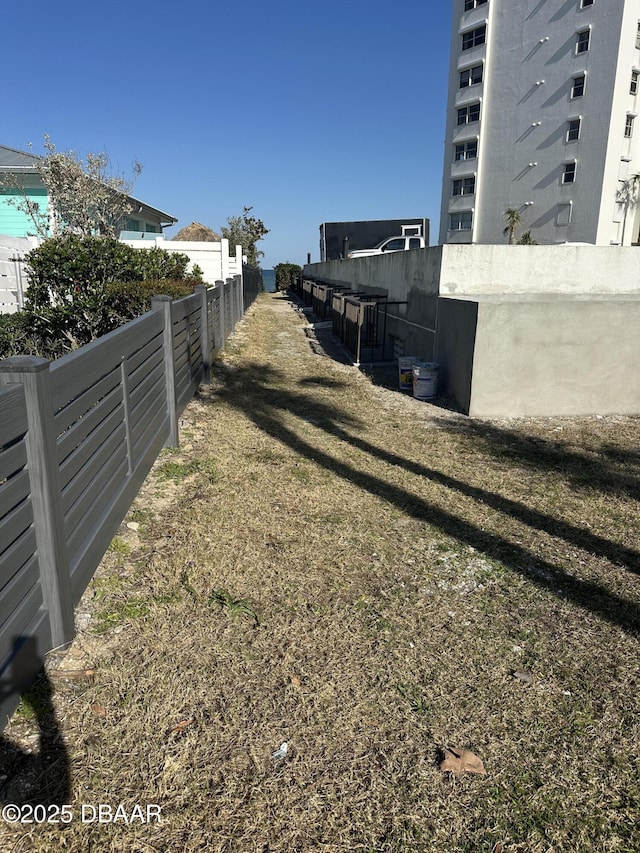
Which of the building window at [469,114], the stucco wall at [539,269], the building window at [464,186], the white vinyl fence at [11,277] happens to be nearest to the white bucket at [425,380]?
the stucco wall at [539,269]

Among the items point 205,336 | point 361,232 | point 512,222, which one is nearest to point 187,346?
point 205,336

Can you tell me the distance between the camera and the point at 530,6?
119 ft

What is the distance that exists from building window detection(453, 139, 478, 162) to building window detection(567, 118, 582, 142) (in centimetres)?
732

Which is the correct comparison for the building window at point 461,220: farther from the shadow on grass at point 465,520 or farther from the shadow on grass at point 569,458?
the shadow on grass at point 569,458

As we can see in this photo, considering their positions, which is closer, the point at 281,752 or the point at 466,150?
the point at 281,752

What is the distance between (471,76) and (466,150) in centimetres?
478

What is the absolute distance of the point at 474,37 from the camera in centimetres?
3997

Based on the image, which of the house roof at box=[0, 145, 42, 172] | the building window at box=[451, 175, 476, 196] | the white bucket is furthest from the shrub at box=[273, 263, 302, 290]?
the white bucket

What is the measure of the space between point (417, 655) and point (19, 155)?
21806 millimetres

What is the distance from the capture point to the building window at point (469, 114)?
40.8 metres

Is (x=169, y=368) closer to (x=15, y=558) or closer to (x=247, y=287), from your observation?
(x=15, y=558)

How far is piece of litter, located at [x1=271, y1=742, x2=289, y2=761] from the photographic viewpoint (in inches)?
85.7

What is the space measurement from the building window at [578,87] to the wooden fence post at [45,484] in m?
41.5

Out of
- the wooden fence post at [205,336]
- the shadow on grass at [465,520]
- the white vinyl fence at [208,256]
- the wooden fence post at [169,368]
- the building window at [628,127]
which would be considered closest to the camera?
the shadow on grass at [465,520]
